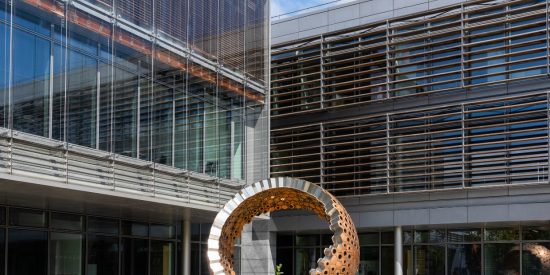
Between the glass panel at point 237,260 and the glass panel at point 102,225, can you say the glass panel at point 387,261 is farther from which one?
the glass panel at point 102,225

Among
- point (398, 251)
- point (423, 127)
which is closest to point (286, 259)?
point (398, 251)

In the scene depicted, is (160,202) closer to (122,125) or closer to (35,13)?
(122,125)

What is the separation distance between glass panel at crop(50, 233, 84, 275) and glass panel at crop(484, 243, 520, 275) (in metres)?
12.0

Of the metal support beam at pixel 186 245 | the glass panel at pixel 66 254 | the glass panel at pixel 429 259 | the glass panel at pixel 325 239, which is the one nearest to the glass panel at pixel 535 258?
the glass panel at pixel 429 259

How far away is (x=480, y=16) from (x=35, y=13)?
12830 millimetres

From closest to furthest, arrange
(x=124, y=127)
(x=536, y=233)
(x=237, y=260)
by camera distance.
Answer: (x=124, y=127) → (x=536, y=233) → (x=237, y=260)

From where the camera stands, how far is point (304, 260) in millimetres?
27188

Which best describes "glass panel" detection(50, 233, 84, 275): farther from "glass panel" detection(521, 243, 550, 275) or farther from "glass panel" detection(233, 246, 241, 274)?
"glass panel" detection(521, 243, 550, 275)

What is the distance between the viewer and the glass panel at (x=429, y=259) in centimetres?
2422

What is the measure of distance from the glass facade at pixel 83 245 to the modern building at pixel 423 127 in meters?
4.35

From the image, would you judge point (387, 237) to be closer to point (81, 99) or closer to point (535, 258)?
point (535, 258)

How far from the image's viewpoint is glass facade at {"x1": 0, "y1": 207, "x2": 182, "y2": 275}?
18.4 metres

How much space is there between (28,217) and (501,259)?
13634mm

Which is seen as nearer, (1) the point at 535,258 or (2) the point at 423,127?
(1) the point at 535,258
